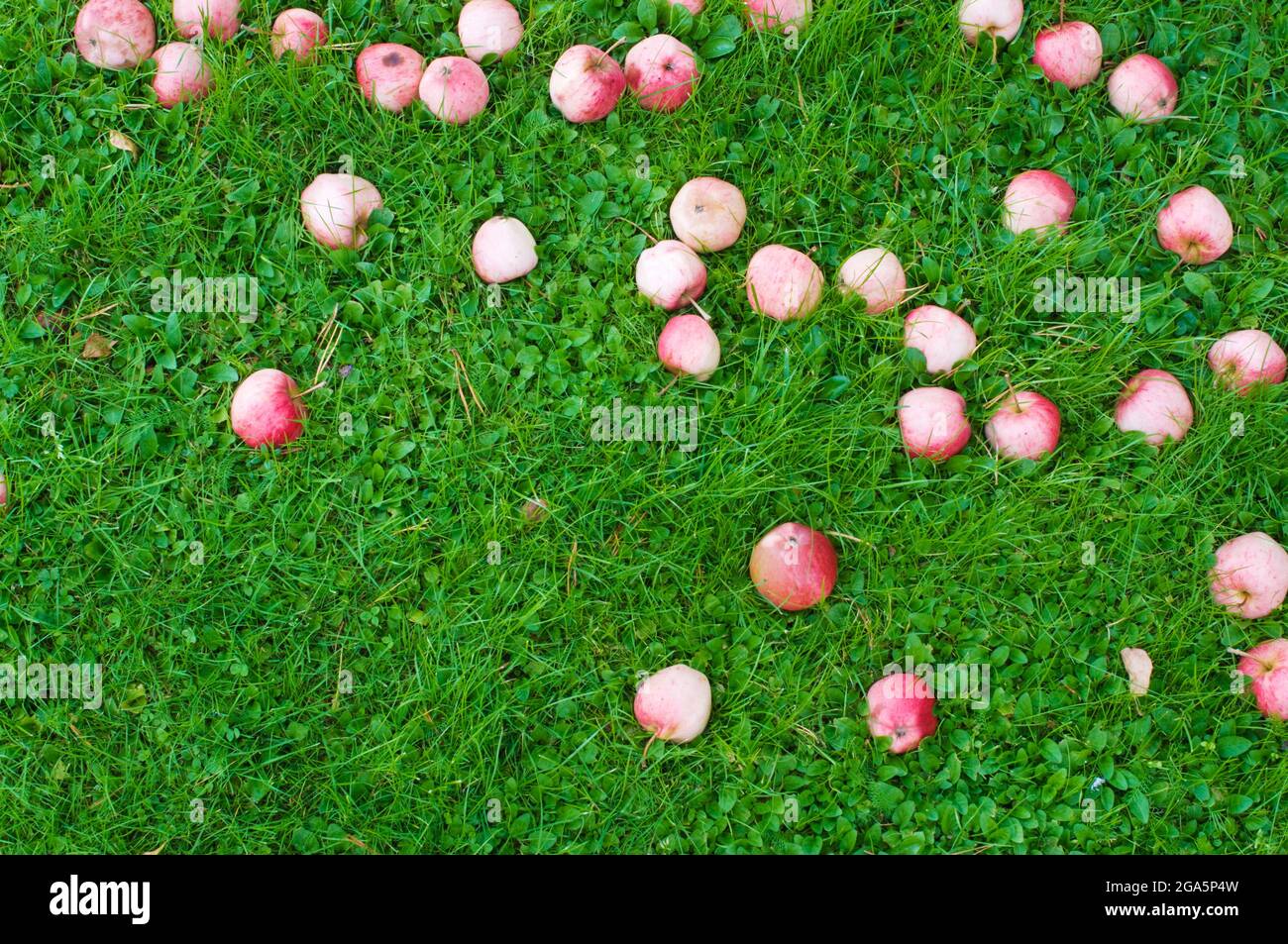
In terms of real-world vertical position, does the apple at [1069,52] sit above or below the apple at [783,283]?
above

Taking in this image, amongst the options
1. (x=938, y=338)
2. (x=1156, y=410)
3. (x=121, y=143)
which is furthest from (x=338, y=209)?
(x=1156, y=410)

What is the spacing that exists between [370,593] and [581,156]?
1359 millimetres

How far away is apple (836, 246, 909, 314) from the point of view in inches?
112

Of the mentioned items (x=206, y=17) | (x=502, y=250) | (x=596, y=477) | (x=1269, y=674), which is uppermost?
(x=206, y=17)

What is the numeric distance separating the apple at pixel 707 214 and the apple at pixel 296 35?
115 centimetres

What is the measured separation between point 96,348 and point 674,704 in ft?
6.00

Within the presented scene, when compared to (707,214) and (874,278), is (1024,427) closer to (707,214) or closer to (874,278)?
(874,278)

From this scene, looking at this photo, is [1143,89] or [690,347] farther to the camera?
[1143,89]

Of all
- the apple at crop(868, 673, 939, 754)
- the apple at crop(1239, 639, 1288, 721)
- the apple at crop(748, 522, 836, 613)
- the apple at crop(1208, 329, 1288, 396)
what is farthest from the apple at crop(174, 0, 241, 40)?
the apple at crop(1239, 639, 1288, 721)

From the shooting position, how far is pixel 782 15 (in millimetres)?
3055

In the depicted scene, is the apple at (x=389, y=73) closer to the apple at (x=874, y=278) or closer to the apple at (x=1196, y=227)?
the apple at (x=874, y=278)

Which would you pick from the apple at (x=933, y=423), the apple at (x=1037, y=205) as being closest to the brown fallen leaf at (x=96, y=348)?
the apple at (x=933, y=423)

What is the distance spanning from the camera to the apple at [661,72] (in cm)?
297

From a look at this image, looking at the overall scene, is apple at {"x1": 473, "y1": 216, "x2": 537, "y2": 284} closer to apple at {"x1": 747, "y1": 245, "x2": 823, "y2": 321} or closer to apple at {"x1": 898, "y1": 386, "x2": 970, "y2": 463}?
apple at {"x1": 747, "y1": 245, "x2": 823, "y2": 321}
